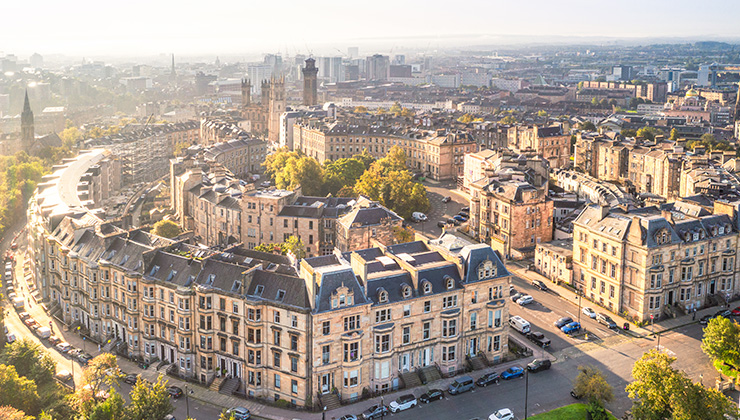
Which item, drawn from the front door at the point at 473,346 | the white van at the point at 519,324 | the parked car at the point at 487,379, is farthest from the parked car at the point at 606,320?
the parked car at the point at 487,379

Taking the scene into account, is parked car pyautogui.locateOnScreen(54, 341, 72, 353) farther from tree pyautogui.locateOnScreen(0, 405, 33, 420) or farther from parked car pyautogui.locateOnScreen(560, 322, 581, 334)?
parked car pyautogui.locateOnScreen(560, 322, 581, 334)

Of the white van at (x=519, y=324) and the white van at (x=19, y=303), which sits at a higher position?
the white van at (x=519, y=324)

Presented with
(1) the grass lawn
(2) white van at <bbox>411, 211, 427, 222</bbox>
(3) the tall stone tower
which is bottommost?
(1) the grass lawn

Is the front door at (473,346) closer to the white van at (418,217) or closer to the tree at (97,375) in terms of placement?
the tree at (97,375)

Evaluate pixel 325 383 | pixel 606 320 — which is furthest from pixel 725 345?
pixel 325 383

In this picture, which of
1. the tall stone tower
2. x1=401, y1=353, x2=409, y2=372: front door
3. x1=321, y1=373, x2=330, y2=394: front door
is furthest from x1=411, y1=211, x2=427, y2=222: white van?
the tall stone tower
